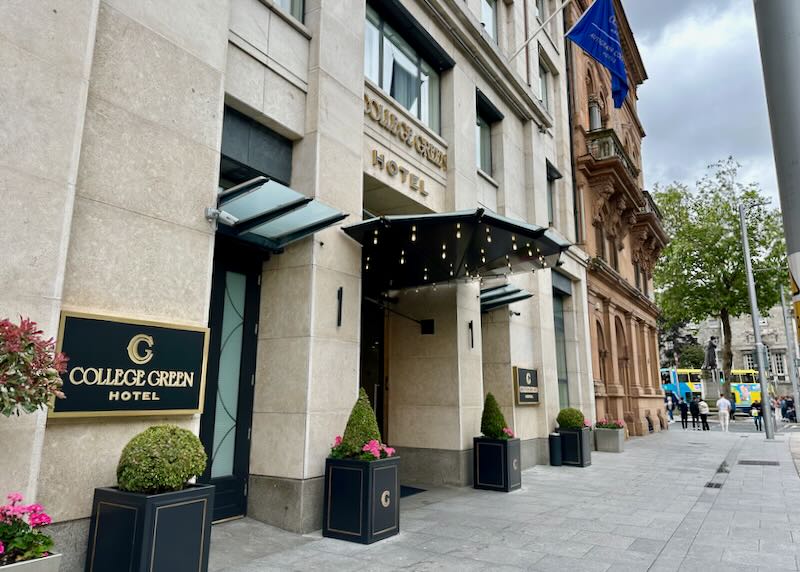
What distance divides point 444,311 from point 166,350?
756 cm

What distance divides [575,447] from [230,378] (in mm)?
11220

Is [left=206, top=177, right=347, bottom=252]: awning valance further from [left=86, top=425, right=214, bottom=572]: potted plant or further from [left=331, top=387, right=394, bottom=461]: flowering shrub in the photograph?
[left=86, top=425, right=214, bottom=572]: potted plant

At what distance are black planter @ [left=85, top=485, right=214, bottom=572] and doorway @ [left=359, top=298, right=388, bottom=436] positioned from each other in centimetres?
809

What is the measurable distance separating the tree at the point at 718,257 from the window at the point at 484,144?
108ft

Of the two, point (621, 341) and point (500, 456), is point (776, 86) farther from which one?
point (621, 341)

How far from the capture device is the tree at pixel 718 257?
42.4m

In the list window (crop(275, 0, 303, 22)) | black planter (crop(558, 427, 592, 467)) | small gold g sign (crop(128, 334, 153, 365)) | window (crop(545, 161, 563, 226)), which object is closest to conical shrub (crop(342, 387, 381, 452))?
small gold g sign (crop(128, 334, 153, 365))

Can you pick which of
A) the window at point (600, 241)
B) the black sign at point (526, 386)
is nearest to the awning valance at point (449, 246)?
the black sign at point (526, 386)

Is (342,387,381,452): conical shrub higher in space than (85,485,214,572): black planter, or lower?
higher

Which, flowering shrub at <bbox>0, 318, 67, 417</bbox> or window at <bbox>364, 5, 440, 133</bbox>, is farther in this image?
window at <bbox>364, 5, 440, 133</bbox>

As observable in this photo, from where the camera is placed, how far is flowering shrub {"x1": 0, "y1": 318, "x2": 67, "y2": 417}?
12.9 ft

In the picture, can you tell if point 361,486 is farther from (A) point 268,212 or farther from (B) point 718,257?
(B) point 718,257

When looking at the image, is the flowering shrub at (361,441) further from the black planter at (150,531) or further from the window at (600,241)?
the window at (600,241)

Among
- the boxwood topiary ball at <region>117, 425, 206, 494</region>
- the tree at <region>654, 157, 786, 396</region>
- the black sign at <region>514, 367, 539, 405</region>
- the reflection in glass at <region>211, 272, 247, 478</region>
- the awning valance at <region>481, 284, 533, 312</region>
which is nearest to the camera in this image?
the boxwood topiary ball at <region>117, 425, 206, 494</region>
